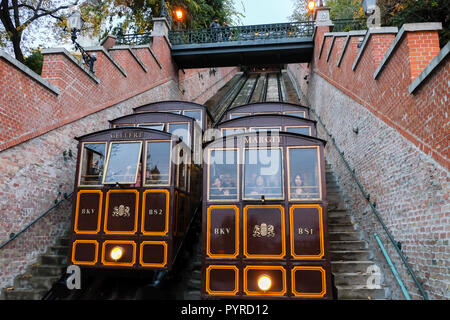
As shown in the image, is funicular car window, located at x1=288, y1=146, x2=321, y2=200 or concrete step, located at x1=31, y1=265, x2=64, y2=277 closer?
funicular car window, located at x1=288, y1=146, x2=321, y2=200

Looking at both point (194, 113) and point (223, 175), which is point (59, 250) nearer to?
point (223, 175)

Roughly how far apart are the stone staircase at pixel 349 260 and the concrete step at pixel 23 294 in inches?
215

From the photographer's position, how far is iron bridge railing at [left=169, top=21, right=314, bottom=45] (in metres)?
14.4

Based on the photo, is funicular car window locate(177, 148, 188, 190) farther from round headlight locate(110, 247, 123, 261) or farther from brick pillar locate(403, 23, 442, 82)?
→ brick pillar locate(403, 23, 442, 82)

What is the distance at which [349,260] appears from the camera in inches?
235

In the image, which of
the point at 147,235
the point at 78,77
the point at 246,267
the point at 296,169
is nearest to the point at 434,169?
the point at 296,169

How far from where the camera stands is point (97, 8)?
1404 cm

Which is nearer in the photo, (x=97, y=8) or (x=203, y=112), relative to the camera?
(x=203, y=112)

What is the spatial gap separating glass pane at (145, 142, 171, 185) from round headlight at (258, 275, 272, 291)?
95.4 inches

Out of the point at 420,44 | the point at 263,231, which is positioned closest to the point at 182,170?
the point at 263,231

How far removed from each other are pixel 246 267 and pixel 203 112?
17.4 ft

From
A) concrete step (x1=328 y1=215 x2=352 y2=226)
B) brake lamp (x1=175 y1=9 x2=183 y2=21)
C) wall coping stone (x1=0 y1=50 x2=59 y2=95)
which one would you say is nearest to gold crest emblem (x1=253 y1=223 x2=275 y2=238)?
concrete step (x1=328 y1=215 x2=352 y2=226)

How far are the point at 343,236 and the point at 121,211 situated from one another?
4687 millimetres

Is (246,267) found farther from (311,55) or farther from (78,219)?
(311,55)
